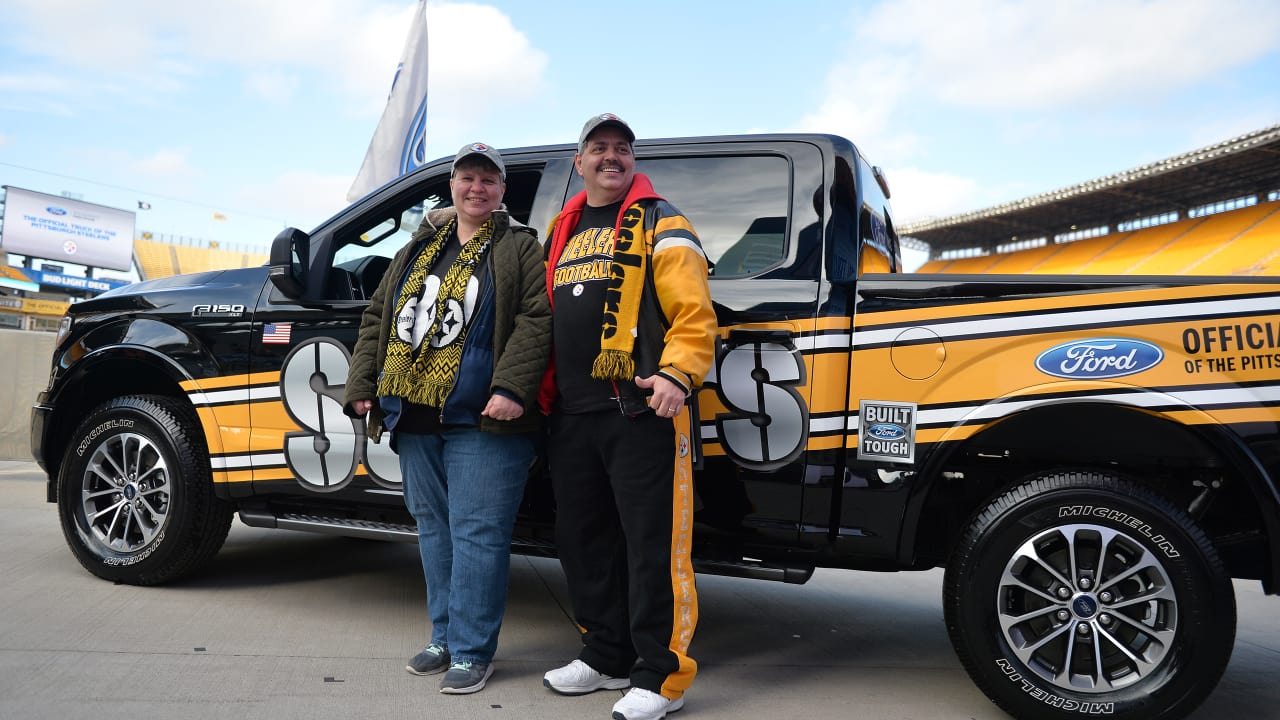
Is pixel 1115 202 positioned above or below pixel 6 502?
above

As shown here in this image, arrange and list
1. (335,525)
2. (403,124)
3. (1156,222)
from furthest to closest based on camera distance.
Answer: (1156,222) < (403,124) < (335,525)

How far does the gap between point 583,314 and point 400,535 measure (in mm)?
1333

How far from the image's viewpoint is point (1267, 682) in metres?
3.50

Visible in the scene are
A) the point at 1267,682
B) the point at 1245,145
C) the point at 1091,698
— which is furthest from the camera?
the point at 1245,145

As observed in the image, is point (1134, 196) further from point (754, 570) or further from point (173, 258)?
point (173, 258)

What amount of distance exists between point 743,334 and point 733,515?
64 centimetres

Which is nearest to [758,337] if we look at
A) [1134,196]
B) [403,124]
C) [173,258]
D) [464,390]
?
[464,390]

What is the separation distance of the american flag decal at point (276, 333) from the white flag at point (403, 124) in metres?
3.35

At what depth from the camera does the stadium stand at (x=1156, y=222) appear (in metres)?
27.1

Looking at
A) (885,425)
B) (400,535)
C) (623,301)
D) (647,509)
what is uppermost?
(623,301)

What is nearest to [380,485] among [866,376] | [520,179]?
[520,179]

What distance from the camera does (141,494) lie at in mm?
3979

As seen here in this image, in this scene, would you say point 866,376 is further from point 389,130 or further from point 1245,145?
point 1245,145


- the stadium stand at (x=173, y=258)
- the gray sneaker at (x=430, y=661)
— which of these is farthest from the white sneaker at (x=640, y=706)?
the stadium stand at (x=173, y=258)
